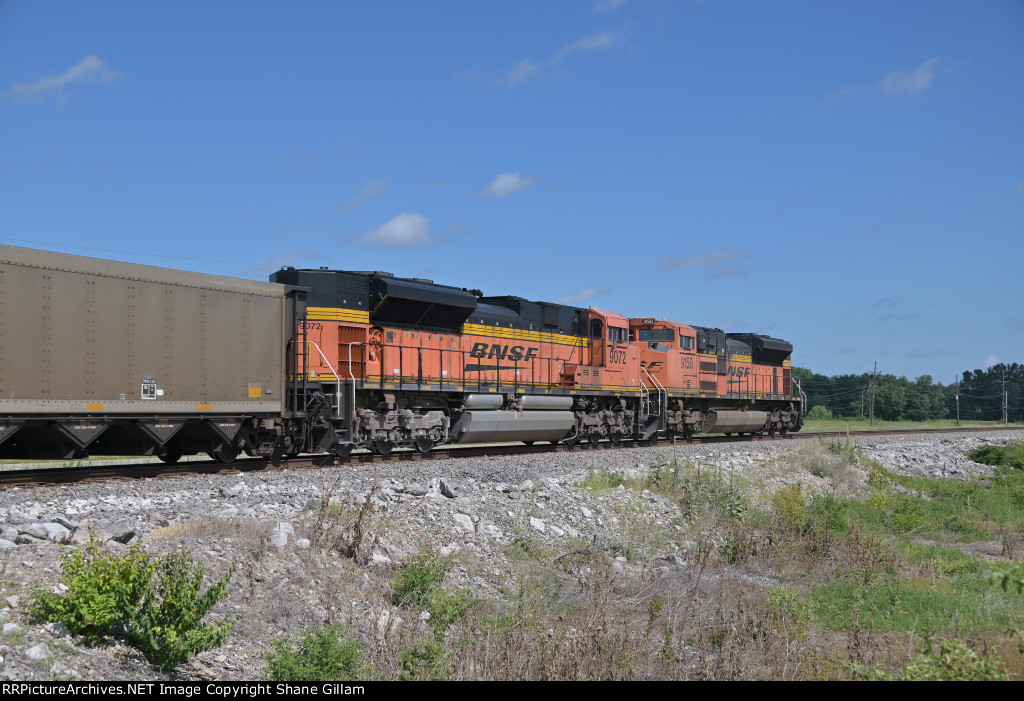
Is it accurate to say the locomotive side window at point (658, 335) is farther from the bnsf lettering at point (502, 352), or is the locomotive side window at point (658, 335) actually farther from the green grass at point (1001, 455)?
the green grass at point (1001, 455)

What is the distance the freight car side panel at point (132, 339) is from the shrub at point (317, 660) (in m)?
7.50

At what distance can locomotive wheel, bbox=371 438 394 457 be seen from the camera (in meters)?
17.5

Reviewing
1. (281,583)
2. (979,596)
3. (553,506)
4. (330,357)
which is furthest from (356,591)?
(330,357)

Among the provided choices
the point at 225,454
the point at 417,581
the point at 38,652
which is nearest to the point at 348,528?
the point at 417,581

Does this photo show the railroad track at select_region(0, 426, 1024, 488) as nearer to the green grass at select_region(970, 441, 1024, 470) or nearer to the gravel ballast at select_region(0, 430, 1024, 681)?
the gravel ballast at select_region(0, 430, 1024, 681)

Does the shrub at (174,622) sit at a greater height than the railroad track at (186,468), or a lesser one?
lesser

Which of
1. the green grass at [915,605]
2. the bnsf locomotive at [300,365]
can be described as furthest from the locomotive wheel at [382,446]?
the green grass at [915,605]

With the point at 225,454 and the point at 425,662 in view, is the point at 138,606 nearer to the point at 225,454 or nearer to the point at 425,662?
the point at 425,662

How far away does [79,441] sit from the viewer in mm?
12156

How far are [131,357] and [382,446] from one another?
5.99 m

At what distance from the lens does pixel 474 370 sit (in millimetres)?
20031

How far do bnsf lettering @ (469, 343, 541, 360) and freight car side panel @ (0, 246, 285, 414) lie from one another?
5931mm

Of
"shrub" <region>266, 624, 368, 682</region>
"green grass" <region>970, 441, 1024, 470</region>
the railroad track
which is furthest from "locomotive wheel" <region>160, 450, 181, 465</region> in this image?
"green grass" <region>970, 441, 1024, 470</region>

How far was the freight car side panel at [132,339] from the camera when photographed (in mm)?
11625
